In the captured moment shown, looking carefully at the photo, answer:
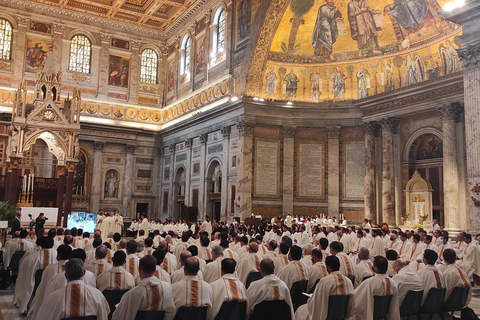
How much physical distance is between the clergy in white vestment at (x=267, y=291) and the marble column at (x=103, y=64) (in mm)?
32229

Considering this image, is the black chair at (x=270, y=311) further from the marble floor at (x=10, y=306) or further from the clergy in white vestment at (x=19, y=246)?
the clergy in white vestment at (x=19, y=246)

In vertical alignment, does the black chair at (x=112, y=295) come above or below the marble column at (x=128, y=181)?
below

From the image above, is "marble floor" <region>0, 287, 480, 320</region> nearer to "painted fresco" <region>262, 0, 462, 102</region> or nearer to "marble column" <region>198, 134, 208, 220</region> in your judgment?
"painted fresco" <region>262, 0, 462, 102</region>

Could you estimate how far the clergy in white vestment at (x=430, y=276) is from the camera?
705 cm

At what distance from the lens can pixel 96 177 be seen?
1352 inches

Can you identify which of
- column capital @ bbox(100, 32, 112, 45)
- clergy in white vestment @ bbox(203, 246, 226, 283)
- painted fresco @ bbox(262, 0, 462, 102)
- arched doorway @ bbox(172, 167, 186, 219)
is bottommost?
clergy in white vestment @ bbox(203, 246, 226, 283)

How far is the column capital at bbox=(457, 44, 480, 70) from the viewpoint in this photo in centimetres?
1366

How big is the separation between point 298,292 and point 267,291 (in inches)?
86.3

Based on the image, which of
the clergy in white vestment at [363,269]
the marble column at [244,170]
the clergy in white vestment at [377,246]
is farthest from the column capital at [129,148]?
the clergy in white vestment at [363,269]

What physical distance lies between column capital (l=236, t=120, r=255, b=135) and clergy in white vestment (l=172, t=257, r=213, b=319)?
20482mm

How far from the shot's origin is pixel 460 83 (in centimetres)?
2030

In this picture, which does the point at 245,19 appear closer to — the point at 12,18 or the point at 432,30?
the point at 432,30

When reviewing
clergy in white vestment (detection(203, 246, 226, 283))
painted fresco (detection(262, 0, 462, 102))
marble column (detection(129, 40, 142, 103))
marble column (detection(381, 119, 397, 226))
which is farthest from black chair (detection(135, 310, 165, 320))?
marble column (detection(129, 40, 142, 103))

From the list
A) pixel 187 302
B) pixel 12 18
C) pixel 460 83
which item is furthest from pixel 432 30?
pixel 12 18
